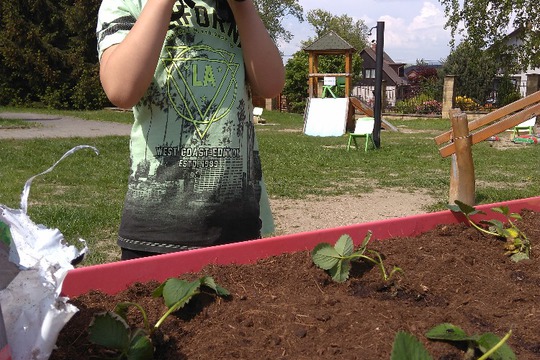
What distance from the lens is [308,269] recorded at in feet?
4.19

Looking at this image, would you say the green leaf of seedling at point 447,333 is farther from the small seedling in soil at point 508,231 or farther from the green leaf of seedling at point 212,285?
the small seedling in soil at point 508,231

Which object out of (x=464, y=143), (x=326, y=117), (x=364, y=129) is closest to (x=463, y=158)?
(x=464, y=143)

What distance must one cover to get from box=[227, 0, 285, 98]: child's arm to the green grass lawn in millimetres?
2286

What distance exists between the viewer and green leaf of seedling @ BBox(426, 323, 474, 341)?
927 millimetres

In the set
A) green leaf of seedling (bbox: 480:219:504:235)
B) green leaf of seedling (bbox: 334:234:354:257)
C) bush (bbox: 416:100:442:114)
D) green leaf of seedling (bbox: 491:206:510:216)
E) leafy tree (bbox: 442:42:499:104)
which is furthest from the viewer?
leafy tree (bbox: 442:42:499:104)

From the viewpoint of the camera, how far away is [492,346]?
2.97ft

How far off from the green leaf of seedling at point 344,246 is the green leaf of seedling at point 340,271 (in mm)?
23

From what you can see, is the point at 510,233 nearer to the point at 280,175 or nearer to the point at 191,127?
the point at 191,127

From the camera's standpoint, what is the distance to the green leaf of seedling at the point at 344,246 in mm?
1300

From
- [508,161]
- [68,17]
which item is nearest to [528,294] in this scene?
[508,161]

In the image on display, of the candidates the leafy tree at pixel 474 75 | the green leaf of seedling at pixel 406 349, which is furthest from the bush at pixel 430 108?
the green leaf of seedling at pixel 406 349

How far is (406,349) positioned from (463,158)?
11.4ft

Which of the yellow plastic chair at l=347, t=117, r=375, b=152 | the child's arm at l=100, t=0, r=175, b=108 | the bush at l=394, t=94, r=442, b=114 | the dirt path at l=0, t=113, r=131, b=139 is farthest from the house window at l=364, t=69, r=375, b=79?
the child's arm at l=100, t=0, r=175, b=108

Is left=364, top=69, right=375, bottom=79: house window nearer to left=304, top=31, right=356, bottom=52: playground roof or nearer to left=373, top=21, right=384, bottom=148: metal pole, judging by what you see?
left=304, top=31, right=356, bottom=52: playground roof
